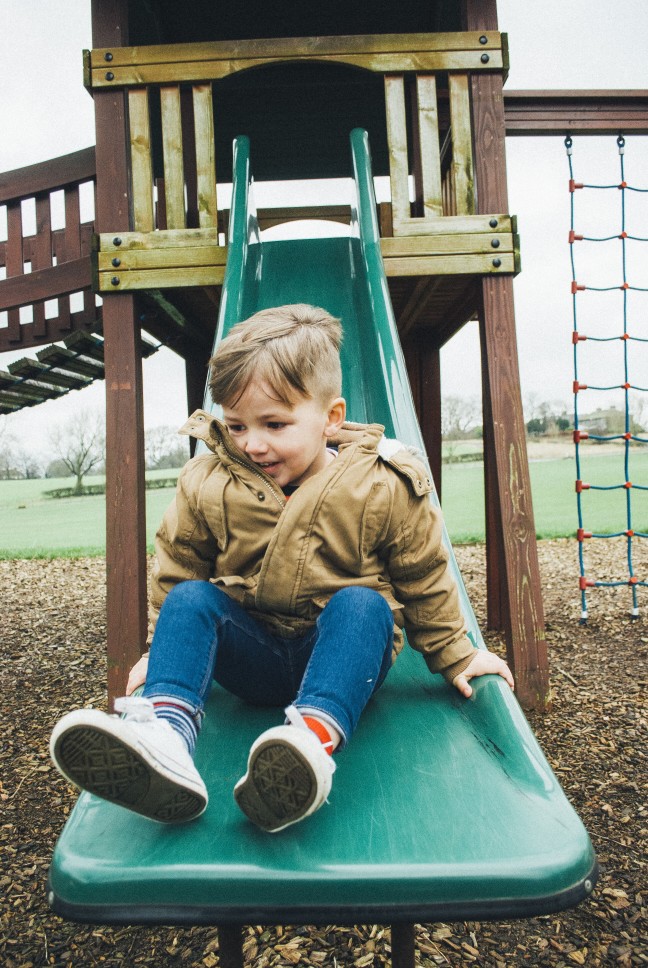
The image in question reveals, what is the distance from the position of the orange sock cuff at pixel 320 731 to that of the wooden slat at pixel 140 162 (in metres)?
2.47

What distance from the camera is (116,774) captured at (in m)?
1.07

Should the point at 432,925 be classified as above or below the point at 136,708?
below

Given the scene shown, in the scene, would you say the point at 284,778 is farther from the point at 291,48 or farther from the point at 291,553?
the point at 291,48

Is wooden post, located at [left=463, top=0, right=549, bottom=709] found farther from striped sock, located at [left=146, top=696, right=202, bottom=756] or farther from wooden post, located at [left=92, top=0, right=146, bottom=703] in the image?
striped sock, located at [left=146, top=696, right=202, bottom=756]

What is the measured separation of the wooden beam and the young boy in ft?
8.09

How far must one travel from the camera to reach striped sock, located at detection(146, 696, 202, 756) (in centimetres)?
124

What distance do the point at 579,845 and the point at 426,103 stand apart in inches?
117

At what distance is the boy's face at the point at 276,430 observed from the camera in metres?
1.47

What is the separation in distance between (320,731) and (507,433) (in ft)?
6.93

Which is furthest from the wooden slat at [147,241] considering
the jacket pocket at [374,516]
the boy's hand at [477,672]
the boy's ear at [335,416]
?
the boy's hand at [477,672]

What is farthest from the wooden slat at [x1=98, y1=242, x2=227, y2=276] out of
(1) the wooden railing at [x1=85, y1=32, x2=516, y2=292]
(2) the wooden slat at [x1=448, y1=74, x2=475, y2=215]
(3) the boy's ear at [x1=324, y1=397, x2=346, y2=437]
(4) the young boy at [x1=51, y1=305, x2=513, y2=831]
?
(3) the boy's ear at [x1=324, y1=397, x2=346, y2=437]

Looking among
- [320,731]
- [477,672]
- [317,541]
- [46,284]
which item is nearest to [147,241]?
[46,284]

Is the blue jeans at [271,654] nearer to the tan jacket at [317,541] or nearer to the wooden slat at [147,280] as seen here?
the tan jacket at [317,541]

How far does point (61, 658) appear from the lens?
4.18m
